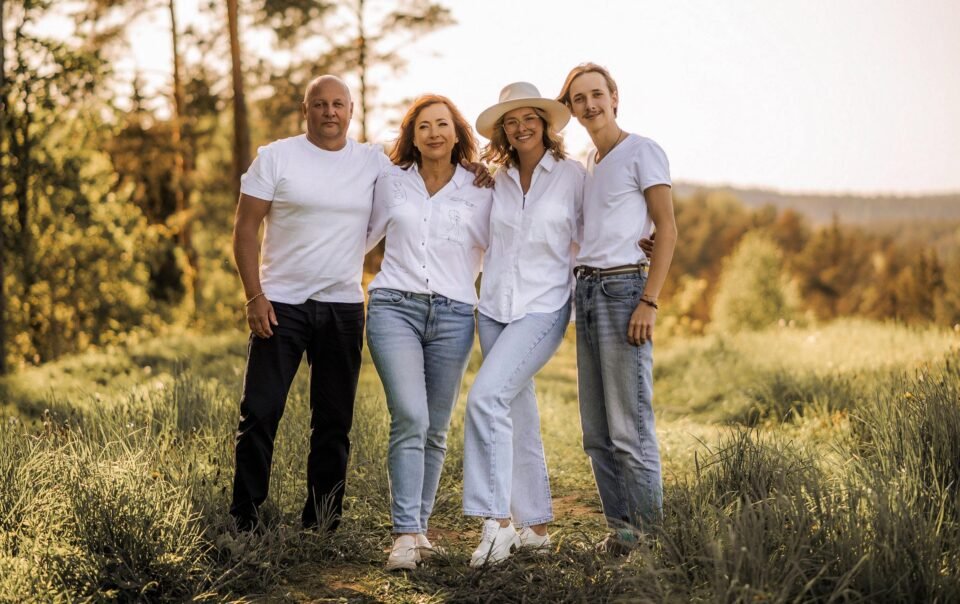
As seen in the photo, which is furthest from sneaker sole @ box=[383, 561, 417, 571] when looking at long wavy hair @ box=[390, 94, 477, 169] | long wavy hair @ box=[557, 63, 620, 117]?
long wavy hair @ box=[557, 63, 620, 117]

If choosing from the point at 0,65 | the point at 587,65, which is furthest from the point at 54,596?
the point at 0,65

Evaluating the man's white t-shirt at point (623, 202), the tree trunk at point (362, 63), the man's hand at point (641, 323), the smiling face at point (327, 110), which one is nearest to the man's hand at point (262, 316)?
the smiling face at point (327, 110)

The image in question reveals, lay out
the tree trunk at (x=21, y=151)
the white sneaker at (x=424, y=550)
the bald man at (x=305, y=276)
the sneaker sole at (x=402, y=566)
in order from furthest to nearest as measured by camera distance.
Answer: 1. the tree trunk at (x=21, y=151)
2. the bald man at (x=305, y=276)
3. the white sneaker at (x=424, y=550)
4. the sneaker sole at (x=402, y=566)

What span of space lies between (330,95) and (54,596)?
2558mm

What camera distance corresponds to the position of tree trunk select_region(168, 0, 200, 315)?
2009cm

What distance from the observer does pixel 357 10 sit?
64.6 feet

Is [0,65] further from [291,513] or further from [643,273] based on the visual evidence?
[643,273]

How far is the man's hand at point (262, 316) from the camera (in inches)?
175

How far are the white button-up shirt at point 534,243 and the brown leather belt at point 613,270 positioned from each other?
136 mm

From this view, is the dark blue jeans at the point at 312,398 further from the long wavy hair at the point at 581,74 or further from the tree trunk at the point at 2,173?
the tree trunk at the point at 2,173

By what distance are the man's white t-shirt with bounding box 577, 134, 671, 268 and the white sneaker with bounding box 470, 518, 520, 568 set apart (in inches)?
51.1

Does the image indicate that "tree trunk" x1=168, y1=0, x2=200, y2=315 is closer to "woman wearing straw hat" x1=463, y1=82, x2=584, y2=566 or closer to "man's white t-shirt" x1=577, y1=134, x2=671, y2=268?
"woman wearing straw hat" x1=463, y1=82, x2=584, y2=566

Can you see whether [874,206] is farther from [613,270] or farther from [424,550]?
[424,550]

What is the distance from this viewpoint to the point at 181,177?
21172 mm
